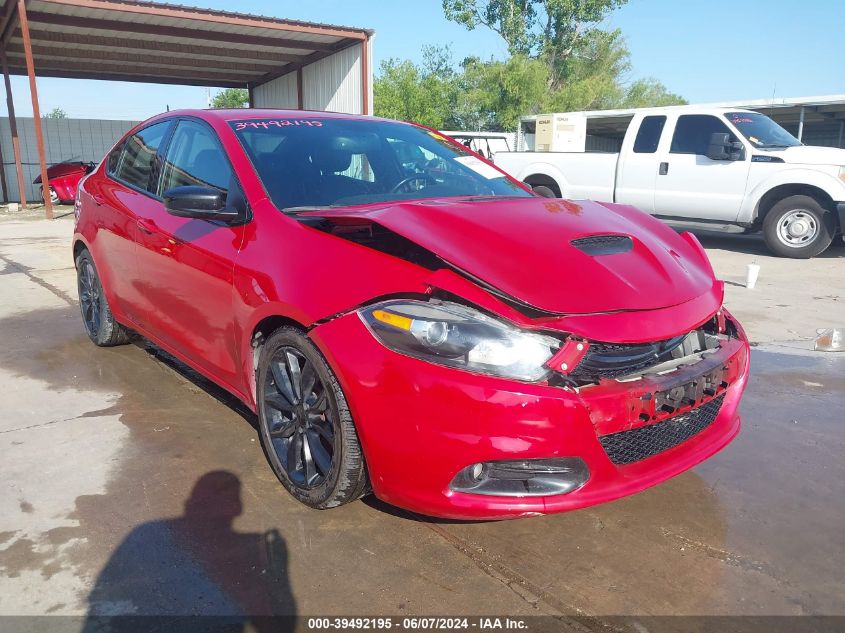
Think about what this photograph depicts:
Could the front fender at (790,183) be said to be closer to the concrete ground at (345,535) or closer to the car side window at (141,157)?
the concrete ground at (345,535)

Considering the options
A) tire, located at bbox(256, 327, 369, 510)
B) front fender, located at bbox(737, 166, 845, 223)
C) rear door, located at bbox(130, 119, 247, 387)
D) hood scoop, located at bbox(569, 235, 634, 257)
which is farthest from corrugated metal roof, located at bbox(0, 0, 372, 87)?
hood scoop, located at bbox(569, 235, 634, 257)

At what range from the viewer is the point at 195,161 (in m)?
3.34

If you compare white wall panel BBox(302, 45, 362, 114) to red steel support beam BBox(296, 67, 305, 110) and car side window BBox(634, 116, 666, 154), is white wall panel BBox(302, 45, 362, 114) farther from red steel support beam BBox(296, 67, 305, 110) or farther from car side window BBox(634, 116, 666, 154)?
car side window BBox(634, 116, 666, 154)

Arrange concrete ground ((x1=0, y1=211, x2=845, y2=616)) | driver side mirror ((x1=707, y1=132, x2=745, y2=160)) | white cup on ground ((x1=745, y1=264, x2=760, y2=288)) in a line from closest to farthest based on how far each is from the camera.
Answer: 1. concrete ground ((x1=0, y1=211, x2=845, y2=616))
2. white cup on ground ((x1=745, y1=264, x2=760, y2=288))
3. driver side mirror ((x1=707, y1=132, x2=745, y2=160))

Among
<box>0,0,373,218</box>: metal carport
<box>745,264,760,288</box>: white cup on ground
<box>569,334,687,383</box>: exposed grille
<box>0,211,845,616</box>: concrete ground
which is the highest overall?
<box>0,0,373,218</box>: metal carport

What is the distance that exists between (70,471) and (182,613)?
4.05 ft

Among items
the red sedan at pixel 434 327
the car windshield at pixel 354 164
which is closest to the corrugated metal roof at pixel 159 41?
the car windshield at pixel 354 164

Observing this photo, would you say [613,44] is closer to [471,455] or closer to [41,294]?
[41,294]

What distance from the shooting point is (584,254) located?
2.41m

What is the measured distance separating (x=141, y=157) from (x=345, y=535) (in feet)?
8.81

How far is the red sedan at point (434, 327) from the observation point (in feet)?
6.72

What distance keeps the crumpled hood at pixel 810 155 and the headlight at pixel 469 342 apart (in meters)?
8.27

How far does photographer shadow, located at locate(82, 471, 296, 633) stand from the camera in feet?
6.54

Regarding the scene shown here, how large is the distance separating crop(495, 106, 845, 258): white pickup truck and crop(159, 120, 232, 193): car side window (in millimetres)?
7597
